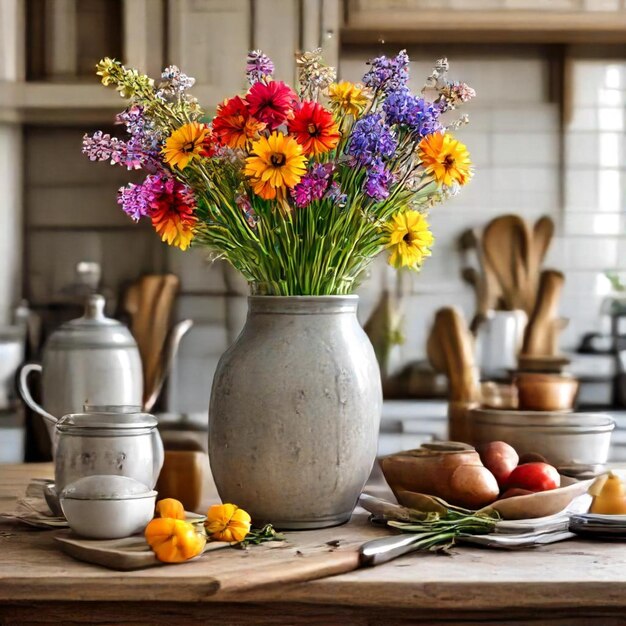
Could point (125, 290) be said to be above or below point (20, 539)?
above

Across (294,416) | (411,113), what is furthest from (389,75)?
(294,416)

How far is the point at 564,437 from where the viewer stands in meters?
1.32

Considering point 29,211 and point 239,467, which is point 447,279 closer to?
point 29,211

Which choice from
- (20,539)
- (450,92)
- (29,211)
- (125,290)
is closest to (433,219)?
(125,290)

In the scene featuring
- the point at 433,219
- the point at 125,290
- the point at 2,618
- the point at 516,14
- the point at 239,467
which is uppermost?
the point at 516,14

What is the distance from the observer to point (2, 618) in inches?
36.7

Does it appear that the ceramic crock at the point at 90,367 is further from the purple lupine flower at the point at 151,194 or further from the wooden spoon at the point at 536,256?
the wooden spoon at the point at 536,256

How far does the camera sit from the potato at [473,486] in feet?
3.69

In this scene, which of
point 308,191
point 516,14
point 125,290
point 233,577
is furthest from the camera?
point 125,290

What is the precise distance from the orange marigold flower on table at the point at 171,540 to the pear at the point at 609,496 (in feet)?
1.61

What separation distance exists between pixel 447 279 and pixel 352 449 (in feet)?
4.17

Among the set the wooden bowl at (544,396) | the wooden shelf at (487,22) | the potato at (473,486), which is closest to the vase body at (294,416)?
the potato at (473,486)

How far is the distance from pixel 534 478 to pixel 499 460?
2.0 inches

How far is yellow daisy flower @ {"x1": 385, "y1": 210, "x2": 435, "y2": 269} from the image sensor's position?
1100 millimetres
